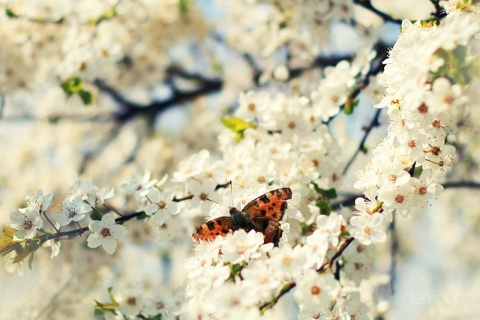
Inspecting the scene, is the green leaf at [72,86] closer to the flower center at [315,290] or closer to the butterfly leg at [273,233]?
the butterfly leg at [273,233]


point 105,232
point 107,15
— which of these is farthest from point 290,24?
point 105,232

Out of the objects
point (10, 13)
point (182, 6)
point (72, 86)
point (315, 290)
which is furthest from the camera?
point (182, 6)

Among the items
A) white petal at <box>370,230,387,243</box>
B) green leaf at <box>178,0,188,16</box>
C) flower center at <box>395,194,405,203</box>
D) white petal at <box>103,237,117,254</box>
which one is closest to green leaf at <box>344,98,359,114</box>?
flower center at <box>395,194,405,203</box>

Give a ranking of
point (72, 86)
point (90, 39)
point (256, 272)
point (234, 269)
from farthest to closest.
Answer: point (90, 39) < point (72, 86) < point (234, 269) < point (256, 272)

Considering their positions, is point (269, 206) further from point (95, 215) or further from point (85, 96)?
point (85, 96)

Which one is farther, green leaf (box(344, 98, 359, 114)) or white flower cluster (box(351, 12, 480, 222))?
green leaf (box(344, 98, 359, 114))

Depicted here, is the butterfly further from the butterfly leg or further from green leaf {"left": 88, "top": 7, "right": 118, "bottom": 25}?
green leaf {"left": 88, "top": 7, "right": 118, "bottom": 25}

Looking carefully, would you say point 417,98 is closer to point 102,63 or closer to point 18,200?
point 102,63
